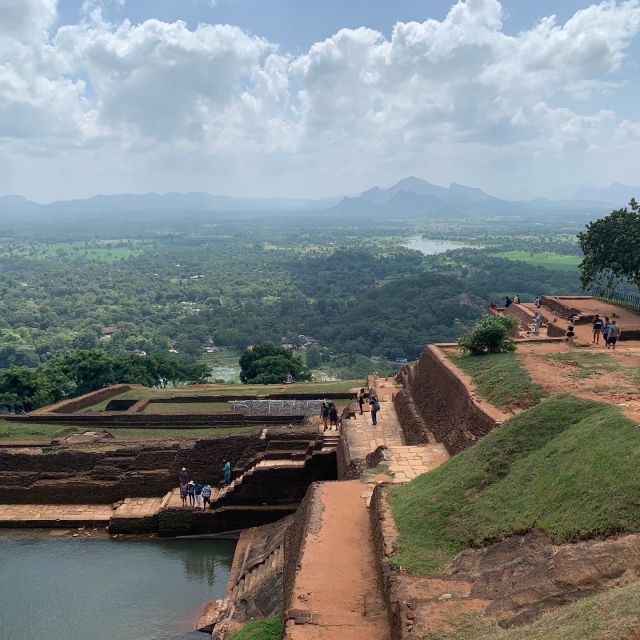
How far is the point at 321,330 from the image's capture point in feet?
233

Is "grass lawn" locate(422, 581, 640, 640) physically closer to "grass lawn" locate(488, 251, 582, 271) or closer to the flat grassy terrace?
the flat grassy terrace

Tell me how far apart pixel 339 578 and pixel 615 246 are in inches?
689

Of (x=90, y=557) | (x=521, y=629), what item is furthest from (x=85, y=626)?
(x=521, y=629)

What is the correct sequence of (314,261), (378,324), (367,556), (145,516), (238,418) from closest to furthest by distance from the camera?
(367,556) → (145,516) → (238,418) → (378,324) → (314,261)

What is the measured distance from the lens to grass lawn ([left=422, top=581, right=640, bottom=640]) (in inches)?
184

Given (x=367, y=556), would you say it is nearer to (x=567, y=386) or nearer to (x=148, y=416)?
(x=567, y=386)

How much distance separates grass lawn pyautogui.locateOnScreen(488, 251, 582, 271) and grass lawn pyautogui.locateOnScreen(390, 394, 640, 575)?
316 feet

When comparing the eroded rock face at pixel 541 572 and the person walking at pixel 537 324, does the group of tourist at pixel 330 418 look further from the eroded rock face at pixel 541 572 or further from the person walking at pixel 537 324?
the eroded rock face at pixel 541 572

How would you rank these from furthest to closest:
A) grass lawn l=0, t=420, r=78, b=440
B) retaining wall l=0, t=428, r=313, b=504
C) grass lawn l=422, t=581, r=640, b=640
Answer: grass lawn l=0, t=420, r=78, b=440
retaining wall l=0, t=428, r=313, b=504
grass lawn l=422, t=581, r=640, b=640

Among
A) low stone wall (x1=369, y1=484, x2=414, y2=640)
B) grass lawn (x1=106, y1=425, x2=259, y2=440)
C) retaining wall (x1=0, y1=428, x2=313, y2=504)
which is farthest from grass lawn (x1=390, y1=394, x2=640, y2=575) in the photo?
grass lawn (x1=106, y1=425, x2=259, y2=440)

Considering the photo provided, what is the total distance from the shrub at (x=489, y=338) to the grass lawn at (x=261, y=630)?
30.6 ft

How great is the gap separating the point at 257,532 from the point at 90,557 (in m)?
3.96

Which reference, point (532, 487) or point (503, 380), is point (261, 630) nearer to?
point (532, 487)

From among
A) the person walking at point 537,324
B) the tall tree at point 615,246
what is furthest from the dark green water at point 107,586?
the tall tree at point 615,246
